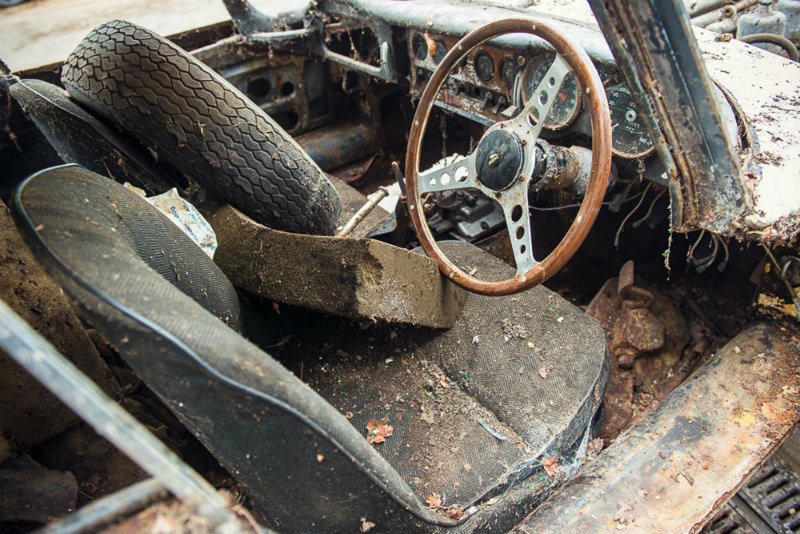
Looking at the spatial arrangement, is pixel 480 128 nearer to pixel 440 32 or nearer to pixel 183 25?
pixel 440 32

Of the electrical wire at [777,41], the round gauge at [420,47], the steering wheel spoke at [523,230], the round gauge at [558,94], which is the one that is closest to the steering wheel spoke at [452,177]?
the steering wheel spoke at [523,230]

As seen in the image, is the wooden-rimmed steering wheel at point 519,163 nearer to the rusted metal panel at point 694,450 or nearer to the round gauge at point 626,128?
the round gauge at point 626,128

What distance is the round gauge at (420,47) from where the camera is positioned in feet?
7.68

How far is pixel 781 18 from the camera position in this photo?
2.27 metres

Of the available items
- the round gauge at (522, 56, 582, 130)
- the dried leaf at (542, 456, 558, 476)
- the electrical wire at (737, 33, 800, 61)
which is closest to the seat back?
the dried leaf at (542, 456, 558, 476)

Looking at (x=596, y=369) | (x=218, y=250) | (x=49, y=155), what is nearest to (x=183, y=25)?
(x=49, y=155)

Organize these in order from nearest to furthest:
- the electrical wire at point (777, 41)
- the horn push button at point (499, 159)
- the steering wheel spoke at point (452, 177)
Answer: the horn push button at point (499, 159) < the steering wheel spoke at point (452, 177) < the electrical wire at point (777, 41)

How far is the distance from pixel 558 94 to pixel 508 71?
0.25 metres

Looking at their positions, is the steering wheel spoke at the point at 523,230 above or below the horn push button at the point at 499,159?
below

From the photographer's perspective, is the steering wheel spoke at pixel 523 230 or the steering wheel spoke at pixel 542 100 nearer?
the steering wheel spoke at pixel 542 100

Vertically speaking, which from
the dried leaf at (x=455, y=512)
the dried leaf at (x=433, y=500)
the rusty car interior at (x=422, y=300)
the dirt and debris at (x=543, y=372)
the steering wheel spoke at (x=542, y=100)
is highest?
the steering wheel spoke at (x=542, y=100)

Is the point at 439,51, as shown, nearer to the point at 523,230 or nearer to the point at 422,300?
the point at 523,230

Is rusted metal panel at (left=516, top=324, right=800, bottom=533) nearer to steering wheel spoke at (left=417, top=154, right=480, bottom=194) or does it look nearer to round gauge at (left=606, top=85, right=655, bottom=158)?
round gauge at (left=606, top=85, right=655, bottom=158)

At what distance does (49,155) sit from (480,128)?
2037mm
